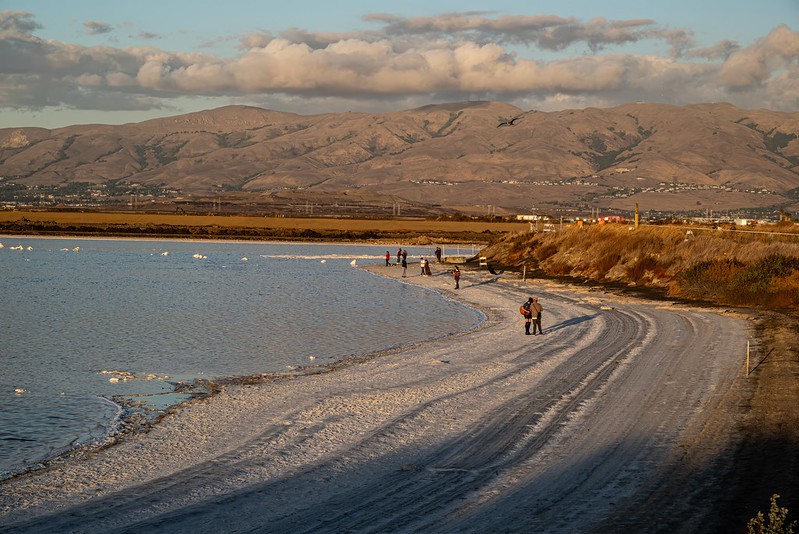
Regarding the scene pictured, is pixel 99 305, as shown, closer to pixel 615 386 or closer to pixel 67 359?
pixel 67 359

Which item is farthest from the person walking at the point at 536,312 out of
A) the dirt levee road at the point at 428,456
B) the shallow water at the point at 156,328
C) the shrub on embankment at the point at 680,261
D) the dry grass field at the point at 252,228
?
the dry grass field at the point at 252,228

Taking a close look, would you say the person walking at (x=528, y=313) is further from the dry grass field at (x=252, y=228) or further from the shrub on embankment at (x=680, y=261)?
the dry grass field at (x=252, y=228)

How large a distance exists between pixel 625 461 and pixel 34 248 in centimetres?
8005

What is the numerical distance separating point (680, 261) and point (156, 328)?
27.1m

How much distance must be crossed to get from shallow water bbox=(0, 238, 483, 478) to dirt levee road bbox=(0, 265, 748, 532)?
6.82 ft

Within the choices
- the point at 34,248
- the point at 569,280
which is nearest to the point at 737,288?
the point at 569,280

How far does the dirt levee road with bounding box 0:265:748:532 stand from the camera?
1191 centimetres

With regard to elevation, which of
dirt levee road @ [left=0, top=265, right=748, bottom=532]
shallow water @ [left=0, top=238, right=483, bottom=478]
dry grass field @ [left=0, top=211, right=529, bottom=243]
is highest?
dry grass field @ [left=0, top=211, right=529, bottom=243]

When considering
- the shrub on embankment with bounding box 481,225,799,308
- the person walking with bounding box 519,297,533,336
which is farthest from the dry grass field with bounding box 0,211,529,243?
the person walking with bounding box 519,297,533,336

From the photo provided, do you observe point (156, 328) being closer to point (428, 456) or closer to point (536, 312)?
point (536, 312)

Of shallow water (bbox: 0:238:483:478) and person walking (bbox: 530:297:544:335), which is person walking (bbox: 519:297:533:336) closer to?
person walking (bbox: 530:297:544:335)

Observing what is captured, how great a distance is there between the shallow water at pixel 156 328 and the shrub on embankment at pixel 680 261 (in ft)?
35.4

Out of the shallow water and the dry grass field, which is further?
the dry grass field

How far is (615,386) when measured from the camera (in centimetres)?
2059
